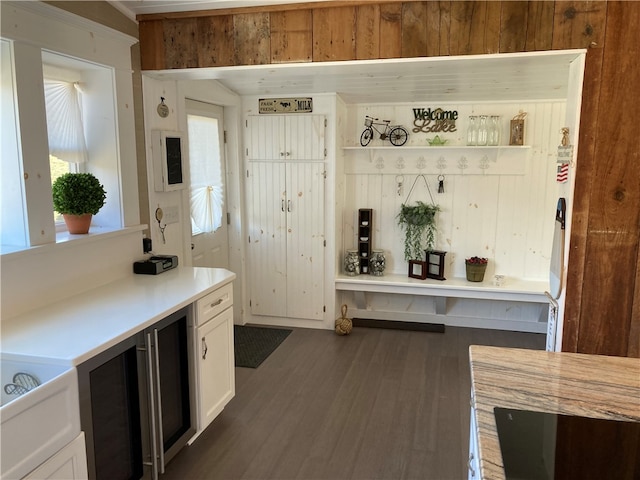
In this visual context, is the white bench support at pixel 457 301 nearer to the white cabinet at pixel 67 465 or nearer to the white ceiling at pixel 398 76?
the white ceiling at pixel 398 76

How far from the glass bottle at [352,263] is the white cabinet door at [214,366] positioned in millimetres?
1826

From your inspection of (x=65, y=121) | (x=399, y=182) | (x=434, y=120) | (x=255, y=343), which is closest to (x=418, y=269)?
(x=399, y=182)

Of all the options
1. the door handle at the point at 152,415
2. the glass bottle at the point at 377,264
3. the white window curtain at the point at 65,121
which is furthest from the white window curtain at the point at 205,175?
the door handle at the point at 152,415

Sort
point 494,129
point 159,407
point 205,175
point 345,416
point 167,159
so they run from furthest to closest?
1. point 494,129
2. point 205,175
3. point 167,159
4. point 345,416
5. point 159,407

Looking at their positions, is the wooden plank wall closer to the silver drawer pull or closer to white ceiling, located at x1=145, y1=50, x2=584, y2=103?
white ceiling, located at x1=145, y1=50, x2=584, y2=103

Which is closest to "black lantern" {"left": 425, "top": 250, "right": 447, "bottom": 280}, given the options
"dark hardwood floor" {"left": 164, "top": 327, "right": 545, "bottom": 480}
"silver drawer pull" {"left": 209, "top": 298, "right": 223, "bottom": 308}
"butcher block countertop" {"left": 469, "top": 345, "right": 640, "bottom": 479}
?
"dark hardwood floor" {"left": 164, "top": 327, "right": 545, "bottom": 480}

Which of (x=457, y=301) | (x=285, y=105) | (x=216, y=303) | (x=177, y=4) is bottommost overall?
(x=457, y=301)

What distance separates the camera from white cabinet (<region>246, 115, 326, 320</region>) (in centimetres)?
430

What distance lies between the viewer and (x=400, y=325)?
14.9 feet

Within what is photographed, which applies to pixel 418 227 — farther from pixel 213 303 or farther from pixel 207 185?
pixel 213 303

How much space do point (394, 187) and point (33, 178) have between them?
3053 mm

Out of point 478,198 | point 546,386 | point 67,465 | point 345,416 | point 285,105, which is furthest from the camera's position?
point 478,198

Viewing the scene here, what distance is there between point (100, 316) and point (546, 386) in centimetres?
174

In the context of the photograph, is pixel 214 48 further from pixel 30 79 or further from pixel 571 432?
pixel 571 432
